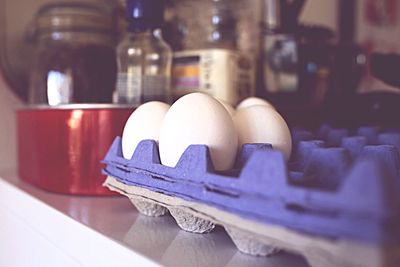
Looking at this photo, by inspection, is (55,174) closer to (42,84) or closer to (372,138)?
(42,84)

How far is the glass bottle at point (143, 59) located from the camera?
565mm

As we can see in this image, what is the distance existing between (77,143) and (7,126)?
31cm

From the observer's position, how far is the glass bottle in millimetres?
565

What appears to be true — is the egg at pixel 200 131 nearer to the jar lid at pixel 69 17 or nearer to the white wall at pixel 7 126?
the jar lid at pixel 69 17

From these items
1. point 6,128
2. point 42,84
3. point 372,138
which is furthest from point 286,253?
point 6,128

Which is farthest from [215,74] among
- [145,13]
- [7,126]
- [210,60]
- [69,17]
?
[7,126]

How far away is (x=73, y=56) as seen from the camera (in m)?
0.62

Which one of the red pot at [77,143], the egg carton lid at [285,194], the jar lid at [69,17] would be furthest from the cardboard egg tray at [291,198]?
the jar lid at [69,17]

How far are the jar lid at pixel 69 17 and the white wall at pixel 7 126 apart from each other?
5.6 inches

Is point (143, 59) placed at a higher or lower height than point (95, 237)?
higher

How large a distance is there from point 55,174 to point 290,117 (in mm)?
346

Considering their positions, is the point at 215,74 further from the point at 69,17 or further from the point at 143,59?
the point at 69,17

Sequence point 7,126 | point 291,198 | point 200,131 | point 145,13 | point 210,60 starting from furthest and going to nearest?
point 7,126
point 210,60
point 145,13
point 200,131
point 291,198

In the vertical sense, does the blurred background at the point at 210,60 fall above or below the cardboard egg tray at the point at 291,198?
above
